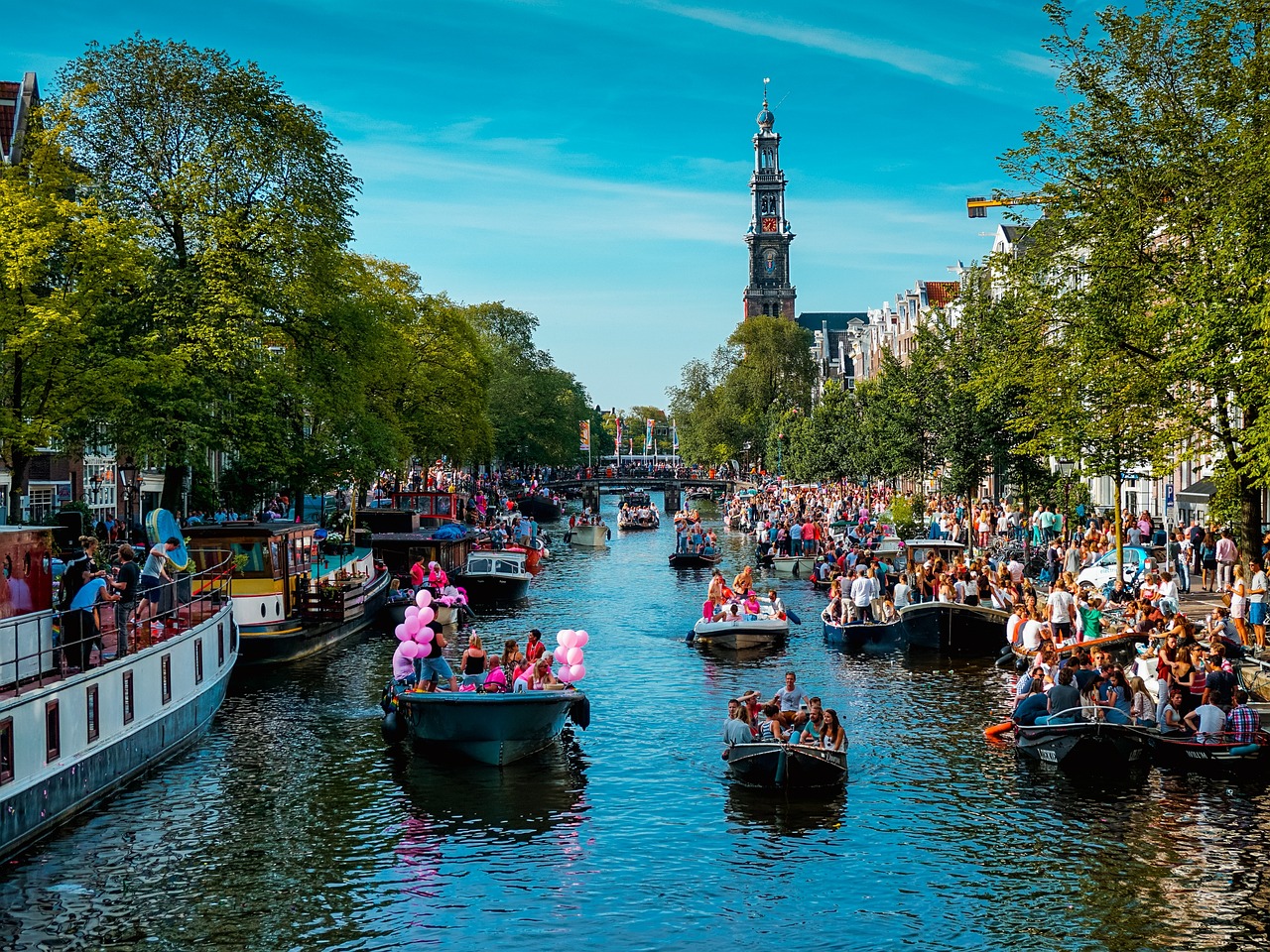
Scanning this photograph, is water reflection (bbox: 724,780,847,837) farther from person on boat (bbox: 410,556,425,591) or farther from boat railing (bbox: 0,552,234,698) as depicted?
person on boat (bbox: 410,556,425,591)

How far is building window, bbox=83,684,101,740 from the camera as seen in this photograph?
2348 centimetres

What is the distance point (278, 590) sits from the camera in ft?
132

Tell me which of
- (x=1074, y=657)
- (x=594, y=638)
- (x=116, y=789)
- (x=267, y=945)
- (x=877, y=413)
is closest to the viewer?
(x=267, y=945)

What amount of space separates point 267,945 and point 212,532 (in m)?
22.5

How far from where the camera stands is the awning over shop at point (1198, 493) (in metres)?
54.1

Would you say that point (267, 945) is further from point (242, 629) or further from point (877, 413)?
point (877, 413)

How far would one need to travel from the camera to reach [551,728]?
92.4 ft

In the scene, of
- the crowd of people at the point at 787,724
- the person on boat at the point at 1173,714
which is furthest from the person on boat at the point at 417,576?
the person on boat at the point at 1173,714

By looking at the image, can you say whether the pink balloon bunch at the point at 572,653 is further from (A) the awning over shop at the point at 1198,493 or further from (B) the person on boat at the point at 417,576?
(A) the awning over shop at the point at 1198,493

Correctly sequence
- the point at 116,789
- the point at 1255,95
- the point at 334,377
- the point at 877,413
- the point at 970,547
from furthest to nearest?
the point at 877,413, the point at 970,547, the point at 334,377, the point at 1255,95, the point at 116,789

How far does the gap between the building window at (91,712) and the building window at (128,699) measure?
1292 millimetres

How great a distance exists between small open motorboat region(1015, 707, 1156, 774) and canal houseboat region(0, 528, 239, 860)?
670 inches

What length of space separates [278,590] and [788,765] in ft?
66.1

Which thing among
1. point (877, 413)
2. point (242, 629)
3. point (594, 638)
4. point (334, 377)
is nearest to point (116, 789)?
point (242, 629)
